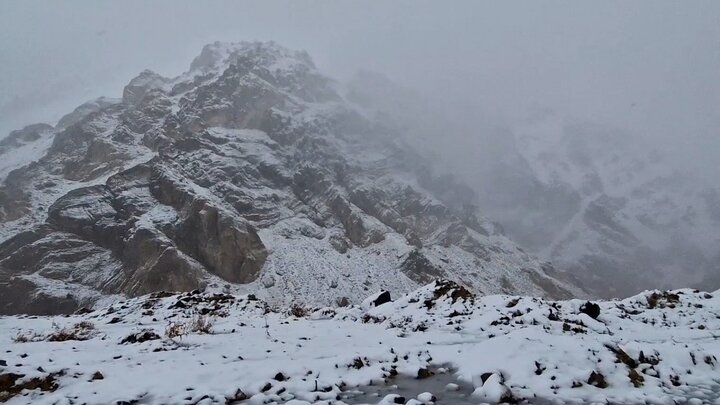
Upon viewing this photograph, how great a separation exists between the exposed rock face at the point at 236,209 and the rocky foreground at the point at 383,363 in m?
47.4

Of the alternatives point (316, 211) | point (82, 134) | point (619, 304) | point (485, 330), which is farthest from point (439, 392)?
point (82, 134)

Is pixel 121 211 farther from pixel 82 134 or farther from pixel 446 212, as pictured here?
pixel 446 212

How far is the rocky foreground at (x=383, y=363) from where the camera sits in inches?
216

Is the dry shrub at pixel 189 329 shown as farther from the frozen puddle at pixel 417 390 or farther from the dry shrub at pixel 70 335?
Answer: the frozen puddle at pixel 417 390

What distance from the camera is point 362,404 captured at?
5.34m

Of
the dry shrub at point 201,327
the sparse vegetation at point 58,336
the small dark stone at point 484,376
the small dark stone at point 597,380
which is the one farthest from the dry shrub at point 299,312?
the small dark stone at point 597,380

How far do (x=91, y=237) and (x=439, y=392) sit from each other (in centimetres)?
7411

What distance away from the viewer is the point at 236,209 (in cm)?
7769

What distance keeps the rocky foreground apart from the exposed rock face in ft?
156

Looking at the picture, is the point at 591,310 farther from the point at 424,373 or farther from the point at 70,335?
the point at 70,335

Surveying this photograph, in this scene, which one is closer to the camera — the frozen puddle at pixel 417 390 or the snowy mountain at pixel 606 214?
the frozen puddle at pixel 417 390

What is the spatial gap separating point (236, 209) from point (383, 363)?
243 ft

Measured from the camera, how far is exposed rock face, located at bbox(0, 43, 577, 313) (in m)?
60.2

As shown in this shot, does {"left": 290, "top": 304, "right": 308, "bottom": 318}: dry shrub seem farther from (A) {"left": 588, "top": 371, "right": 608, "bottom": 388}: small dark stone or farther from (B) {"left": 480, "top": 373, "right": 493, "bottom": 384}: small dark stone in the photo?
(A) {"left": 588, "top": 371, "right": 608, "bottom": 388}: small dark stone
